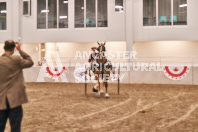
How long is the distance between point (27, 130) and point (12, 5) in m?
19.6

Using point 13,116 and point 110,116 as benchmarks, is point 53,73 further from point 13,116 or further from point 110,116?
point 13,116

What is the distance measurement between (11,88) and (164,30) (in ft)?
63.6

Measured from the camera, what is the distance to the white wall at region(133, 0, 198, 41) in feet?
72.4

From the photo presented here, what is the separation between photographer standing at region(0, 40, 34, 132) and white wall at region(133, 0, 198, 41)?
1895 cm

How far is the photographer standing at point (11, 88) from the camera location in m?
4.55

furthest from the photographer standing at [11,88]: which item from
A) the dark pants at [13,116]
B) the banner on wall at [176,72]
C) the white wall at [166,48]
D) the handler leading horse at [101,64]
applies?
the white wall at [166,48]

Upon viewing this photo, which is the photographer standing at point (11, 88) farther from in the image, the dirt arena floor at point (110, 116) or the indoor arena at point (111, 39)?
the indoor arena at point (111, 39)

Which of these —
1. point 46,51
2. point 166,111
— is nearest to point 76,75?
point 46,51

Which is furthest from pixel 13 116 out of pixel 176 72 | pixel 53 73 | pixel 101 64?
pixel 53 73

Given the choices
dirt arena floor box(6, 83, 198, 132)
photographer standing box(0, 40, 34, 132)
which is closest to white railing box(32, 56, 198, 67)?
dirt arena floor box(6, 83, 198, 132)

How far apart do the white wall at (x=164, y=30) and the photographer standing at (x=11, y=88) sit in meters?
18.9

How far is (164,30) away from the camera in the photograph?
73.9ft

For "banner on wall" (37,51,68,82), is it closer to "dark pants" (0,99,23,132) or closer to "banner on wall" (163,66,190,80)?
"banner on wall" (163,66,190,80)

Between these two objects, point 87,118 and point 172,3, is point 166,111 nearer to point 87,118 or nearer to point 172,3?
point 87,118
